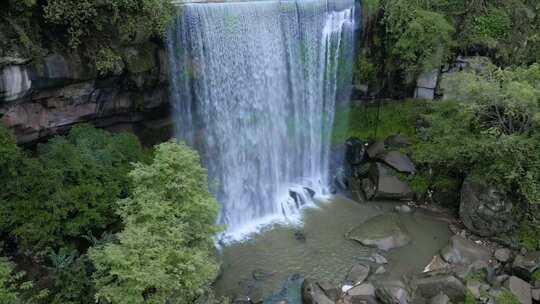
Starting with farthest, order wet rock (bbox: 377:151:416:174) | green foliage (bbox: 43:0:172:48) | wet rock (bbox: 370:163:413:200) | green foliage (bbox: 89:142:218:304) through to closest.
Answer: wet rock (bbox: 377:151:416:174) < wet rock (bbox: 370:163:413:200) < green foliage (bbox: 43:0:172:48) < green foliage (bbox: 89:142:218:304)

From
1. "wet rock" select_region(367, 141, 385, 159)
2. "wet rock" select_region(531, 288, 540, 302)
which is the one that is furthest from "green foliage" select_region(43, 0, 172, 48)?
"wet rock" select_region(531, 288, 540, 302)

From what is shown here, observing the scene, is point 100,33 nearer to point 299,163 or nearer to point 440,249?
point 299,163

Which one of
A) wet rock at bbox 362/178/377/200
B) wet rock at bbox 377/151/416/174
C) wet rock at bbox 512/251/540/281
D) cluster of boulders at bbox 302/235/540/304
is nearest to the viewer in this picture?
cluster of boulders at bbox 302/235/540/304

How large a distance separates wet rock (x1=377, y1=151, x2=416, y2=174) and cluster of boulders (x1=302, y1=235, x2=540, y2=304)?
4034 millimetres

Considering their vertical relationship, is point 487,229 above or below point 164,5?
below

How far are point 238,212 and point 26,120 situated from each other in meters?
7.28

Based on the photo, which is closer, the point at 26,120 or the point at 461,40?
the point at 26,120

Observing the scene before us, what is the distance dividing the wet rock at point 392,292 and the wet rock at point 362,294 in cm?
16

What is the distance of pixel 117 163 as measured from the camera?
10.7 meters

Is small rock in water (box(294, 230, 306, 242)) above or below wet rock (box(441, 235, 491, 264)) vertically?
above

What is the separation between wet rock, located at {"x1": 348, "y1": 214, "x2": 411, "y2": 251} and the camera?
45.3ft

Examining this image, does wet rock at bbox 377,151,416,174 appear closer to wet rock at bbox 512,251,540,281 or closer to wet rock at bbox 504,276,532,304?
wet rock at bbox 512,251,540,281

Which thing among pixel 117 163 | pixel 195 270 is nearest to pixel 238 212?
pixel 117 163

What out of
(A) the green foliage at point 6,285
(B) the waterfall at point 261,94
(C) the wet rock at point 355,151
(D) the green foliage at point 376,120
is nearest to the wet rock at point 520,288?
(B) the waterfall at point 261,94
